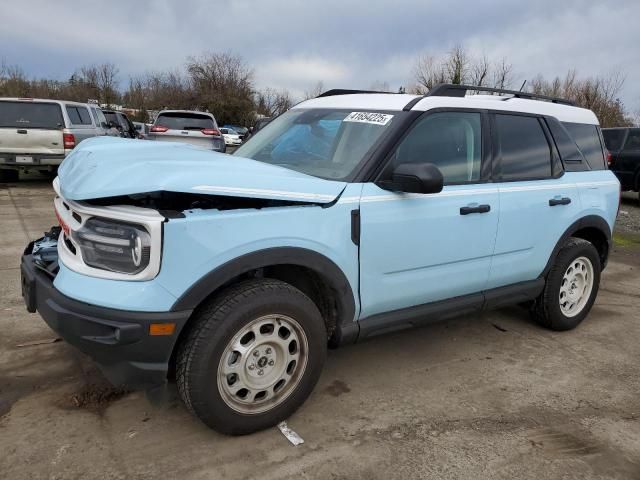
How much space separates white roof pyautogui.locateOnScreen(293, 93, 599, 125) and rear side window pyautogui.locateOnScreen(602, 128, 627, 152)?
32.1 feet

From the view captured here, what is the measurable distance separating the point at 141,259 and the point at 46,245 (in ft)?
3.98

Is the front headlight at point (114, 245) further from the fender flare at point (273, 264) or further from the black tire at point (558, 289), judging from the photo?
the black tire at point (558, 289)

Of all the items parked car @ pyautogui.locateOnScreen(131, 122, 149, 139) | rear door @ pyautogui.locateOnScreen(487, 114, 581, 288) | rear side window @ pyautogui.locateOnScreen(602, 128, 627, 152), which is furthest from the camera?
parked car @ pyautogui.locateOnScreen(131, 122, 149, 139)

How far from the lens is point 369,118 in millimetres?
3320

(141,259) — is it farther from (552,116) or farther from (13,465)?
(552,116)

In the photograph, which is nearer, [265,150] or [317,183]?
[317,183]

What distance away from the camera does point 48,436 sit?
8.88 ft

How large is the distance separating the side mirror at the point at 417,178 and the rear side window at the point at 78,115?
10808 millimetres

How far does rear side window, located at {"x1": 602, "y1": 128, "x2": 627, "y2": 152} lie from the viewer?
505 inches

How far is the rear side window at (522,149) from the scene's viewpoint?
3.75 meters

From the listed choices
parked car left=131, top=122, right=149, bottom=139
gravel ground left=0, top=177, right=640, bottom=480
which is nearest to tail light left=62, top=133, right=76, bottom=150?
parked car left=131, top=122, right=149, bottom=139

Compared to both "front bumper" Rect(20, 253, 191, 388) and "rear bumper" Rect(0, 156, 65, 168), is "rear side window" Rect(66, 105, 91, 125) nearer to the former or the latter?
"rear bumper" Rect(0, 156, 65, 168)

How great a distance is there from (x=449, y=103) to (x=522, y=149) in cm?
83

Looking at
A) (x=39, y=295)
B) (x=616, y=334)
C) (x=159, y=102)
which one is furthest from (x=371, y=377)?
(x=159, y=102)
